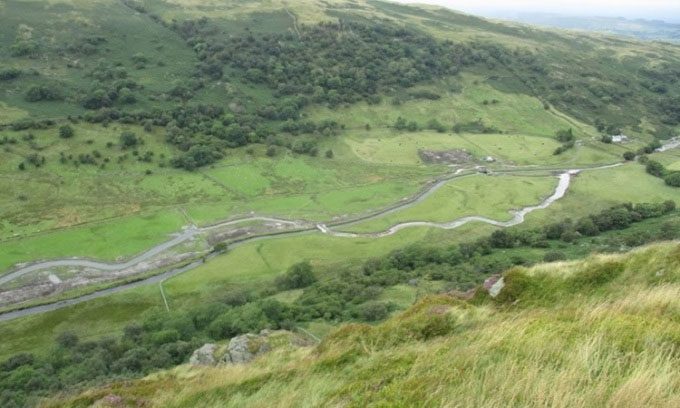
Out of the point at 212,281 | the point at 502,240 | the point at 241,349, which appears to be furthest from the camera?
the point at 502,240

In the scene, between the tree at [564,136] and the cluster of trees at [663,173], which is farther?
the tree at [564,136]

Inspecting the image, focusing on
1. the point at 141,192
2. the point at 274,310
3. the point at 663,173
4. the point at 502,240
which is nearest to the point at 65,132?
the point at 141,192

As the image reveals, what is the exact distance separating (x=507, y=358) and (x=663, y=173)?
158 meters

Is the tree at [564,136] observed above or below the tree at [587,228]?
above

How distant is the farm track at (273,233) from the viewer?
269 ft

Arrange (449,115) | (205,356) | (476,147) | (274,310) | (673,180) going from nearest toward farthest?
(205,356) → (274,310) → (673,180) → (476,147) → (449,115)

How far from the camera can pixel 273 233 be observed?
105 meters

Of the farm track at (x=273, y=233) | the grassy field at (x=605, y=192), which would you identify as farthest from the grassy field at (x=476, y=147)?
the grassy field at (x=605, y=192)

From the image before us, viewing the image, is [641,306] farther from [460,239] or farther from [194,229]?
[194,229]

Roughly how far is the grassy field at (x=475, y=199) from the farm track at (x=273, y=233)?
1867mm

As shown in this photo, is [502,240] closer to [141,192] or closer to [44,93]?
[141,192]

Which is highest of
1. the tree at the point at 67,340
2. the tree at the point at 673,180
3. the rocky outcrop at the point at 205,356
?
the tree at the point at 673,180

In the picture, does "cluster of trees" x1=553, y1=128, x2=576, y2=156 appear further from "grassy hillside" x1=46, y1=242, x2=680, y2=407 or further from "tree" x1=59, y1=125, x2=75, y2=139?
"grassy hillside" x1=46, y1=242, x2=680, y2=407

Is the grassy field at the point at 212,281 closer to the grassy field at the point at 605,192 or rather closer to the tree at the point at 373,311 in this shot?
the grassy field at the point at 605,192
